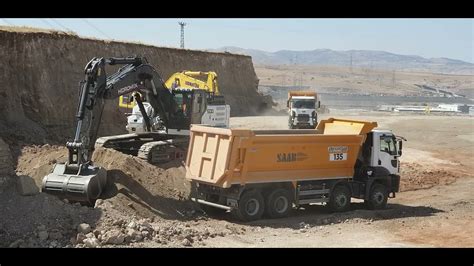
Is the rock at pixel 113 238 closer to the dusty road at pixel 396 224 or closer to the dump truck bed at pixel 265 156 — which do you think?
the dusty road at pixel 396 224

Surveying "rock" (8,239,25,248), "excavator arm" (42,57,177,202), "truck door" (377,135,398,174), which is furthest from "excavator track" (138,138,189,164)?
"rock" (8,239,25,248)

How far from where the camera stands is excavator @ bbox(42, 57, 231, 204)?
50.1 ft

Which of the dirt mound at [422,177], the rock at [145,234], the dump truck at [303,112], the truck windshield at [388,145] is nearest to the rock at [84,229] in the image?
the rock at [145,234]

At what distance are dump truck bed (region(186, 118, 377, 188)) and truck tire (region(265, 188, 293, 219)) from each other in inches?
15.3

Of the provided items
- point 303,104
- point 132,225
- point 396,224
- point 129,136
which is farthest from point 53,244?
point 303,104

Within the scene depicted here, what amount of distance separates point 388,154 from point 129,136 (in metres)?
8.61

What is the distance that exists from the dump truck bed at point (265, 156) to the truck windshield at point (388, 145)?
0.82 meters

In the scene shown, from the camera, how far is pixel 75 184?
15031mm

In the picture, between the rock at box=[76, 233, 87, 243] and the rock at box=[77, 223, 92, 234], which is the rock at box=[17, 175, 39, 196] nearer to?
the rock at box=[77, 223, 92, 234]

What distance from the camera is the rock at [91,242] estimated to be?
12.5 m

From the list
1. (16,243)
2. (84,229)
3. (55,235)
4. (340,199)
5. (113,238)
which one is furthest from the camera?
(340,199)

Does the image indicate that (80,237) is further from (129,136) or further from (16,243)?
(129,136)

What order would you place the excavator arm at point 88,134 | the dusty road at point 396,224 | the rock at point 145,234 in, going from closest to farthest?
the rock at point 145,234, the dusty road at point 396,224, the excavator arm at point 88,134
